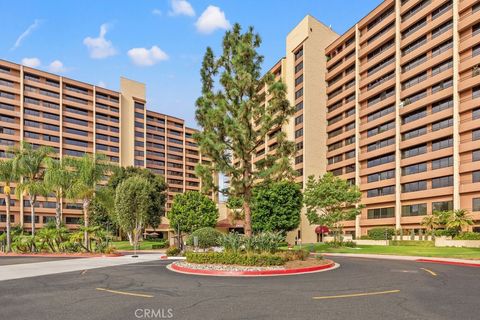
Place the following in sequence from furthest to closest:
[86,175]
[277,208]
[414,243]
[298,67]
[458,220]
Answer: [298,67] < [277,208] < [414,243] < [458,220] < [86,175]

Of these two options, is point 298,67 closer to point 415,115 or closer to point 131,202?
point 415,115

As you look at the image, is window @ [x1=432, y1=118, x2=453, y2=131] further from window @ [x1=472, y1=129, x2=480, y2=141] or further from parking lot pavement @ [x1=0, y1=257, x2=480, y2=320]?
parking lot pavement @ [x1=0, y1=257, x2=480, y2=320]

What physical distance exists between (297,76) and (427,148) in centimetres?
3078

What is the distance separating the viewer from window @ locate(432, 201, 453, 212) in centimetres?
5638

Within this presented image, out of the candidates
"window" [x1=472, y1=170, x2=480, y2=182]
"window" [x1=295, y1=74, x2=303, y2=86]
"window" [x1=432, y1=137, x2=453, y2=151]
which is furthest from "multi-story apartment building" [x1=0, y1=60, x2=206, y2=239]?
"window" [x1=472, y1=170, x2=480, y2=182]

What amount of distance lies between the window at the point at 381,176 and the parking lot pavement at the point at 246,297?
171 feet

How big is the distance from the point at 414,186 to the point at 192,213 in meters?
34.5

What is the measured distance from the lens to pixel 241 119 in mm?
Answer: 26188

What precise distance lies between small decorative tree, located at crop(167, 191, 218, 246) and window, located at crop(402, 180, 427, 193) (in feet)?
99.8

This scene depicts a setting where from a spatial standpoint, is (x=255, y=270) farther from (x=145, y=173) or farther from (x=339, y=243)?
(x=145, y=173)

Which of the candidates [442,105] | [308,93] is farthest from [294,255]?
[308,93]

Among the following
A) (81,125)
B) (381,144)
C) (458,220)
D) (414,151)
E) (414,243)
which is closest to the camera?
(458,220)

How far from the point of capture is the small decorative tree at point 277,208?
190 ft
